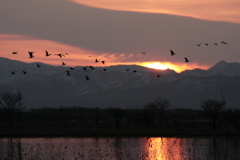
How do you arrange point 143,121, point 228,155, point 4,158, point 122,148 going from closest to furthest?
point 4,158
point 228,155
point 122,148
point 143,121

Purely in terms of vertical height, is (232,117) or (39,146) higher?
(232,117)

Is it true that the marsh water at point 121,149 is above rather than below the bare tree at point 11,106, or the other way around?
below

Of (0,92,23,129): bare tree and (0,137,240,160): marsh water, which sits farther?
(0,92,23,129): bare tree

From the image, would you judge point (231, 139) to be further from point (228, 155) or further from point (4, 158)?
point (4, 158)

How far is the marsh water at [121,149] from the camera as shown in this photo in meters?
50.0

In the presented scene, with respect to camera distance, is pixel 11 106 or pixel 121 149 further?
pixel 11 106

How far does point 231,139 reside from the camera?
229 feet

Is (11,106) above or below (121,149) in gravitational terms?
above

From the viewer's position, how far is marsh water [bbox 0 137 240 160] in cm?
5003

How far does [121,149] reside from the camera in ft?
188

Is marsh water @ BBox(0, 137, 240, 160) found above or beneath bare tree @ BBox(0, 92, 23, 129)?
beneath

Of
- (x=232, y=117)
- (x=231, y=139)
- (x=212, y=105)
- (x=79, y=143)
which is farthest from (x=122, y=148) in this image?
(x=212, y=105)

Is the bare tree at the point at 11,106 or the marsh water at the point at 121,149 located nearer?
the marsh water at the point at 121,149

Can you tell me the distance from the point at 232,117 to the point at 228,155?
38734mm
